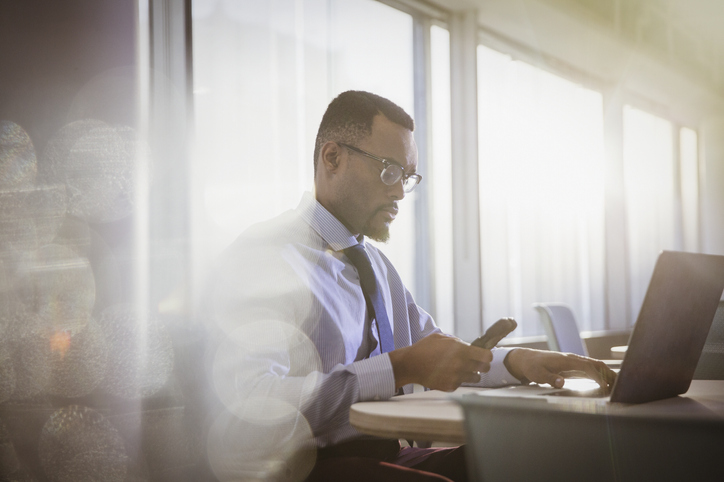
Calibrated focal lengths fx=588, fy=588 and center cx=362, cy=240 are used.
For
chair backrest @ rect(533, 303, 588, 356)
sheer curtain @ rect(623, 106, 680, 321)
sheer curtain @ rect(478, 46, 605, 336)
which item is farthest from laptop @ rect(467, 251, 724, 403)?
sheer curtain @ rect(623, 106, 680, 321)

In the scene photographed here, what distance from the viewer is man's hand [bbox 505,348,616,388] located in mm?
1352

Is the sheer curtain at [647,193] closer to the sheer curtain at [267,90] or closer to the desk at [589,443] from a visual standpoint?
the sheer curtain at [267,90]

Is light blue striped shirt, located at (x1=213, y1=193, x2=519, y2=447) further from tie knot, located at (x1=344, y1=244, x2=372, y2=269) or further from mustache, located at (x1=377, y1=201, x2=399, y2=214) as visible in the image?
mustache, located at (x1=377, y1=201, x2=399, y2=214)

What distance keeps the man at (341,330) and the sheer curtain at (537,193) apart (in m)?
2.89

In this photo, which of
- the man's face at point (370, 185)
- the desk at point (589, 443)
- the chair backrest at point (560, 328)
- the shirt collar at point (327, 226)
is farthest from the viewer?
the chair backrest at point (560, 328)

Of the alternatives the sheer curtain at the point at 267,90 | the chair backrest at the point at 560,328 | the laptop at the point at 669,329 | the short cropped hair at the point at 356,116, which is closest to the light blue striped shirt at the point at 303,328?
the short cropped hair at the point at 356,116

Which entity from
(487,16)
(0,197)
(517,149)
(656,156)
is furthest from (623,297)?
(0,197)

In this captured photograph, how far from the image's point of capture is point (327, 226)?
1.69 metres

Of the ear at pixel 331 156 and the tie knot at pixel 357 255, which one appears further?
the ear at pixel 331 156

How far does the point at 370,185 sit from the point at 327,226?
0.20 meters

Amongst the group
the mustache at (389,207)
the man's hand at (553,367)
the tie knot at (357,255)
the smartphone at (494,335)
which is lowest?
the man's hand at (553,367)

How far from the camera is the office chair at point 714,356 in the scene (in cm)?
218

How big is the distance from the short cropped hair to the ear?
28mm

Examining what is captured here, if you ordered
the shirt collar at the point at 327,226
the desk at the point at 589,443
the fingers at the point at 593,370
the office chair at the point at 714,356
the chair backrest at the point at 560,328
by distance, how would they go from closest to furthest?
the desk at the point at 589,443 < the fingers at the point at 593,370 < the shirt collar at the point at 327,226 < the office chair at the point at 714,356 < the chair backrest at the point at 560,328
